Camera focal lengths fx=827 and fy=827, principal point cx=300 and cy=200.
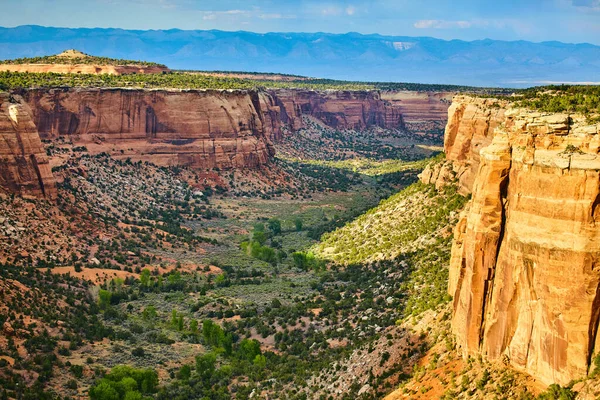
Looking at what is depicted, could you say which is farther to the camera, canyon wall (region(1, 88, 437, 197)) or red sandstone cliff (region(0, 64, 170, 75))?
red sandstone cliff (region(0, 64, 170, 75))

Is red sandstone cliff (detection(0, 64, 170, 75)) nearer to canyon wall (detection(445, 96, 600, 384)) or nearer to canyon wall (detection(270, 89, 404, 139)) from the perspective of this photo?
canyon wall (detection(270, 89, 404, 139))

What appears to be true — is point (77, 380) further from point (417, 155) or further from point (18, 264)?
point (417, 155)

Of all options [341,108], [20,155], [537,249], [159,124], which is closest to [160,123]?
[159,124]

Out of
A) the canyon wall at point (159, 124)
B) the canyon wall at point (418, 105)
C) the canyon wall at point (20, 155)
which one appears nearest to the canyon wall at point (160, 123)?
the canyon wall at point (159, 124)

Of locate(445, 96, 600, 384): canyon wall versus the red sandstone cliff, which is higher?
the red sandstone cliff

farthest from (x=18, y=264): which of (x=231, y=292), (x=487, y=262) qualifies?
(x=487, y=262)

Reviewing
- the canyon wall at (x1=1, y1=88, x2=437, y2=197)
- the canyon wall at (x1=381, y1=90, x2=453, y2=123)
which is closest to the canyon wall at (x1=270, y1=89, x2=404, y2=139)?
the canyon wall at (x1=381, y1=90, x2=453, y2=123)
